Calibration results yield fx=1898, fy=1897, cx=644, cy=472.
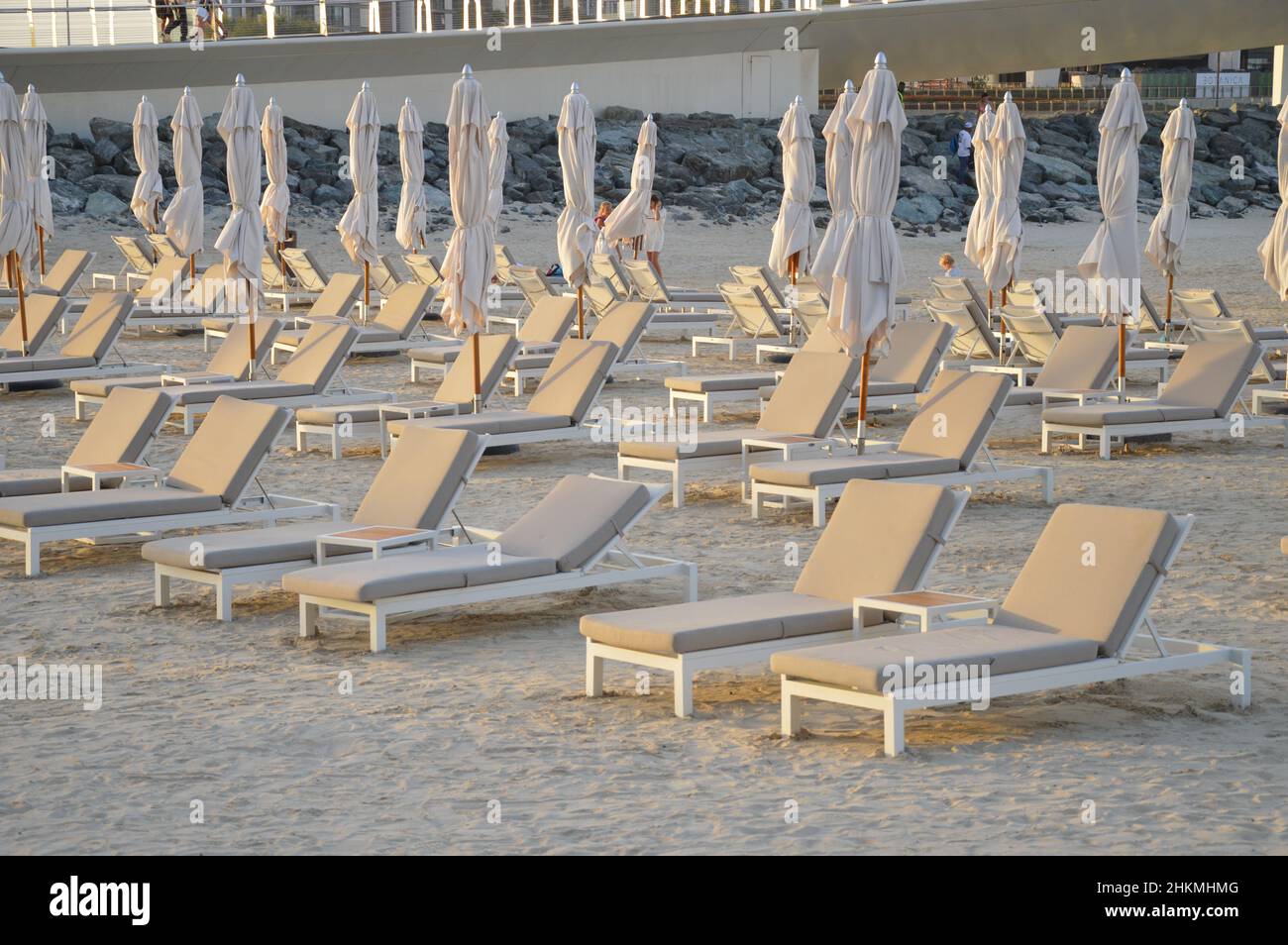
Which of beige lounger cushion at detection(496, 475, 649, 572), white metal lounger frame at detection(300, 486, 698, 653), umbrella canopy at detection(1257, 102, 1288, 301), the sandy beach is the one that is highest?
umbrella canopy at detection(1257, 102, 1288, 301)

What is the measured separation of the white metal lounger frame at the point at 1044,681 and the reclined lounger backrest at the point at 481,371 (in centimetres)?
576

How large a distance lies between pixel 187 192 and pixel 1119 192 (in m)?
9.77

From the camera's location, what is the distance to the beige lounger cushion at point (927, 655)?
5262mm

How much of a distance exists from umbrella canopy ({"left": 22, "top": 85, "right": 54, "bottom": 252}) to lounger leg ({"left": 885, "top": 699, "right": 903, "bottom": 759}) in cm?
1502

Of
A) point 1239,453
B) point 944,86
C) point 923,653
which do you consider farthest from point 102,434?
point 944,86

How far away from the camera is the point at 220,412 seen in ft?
28.4

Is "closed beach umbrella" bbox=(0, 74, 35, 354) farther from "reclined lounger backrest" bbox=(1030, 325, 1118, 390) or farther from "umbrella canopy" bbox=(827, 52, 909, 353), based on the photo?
"reclined lounger backrest" bbox=(1030, 325, 1118, 390)

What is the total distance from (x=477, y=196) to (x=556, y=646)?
5649 mm

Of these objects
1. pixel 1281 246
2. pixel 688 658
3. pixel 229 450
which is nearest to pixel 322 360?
pixel 229 450

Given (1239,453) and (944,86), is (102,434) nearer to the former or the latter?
(1239,453)

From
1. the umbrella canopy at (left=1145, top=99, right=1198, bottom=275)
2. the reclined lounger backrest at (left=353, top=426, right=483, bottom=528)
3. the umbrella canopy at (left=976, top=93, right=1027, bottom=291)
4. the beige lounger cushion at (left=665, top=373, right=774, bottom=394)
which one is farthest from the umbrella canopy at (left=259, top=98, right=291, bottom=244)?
the reclined lounger backrest at (left=353, top=426, right=483, bottom=528)

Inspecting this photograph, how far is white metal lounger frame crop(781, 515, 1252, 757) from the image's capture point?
523 cm

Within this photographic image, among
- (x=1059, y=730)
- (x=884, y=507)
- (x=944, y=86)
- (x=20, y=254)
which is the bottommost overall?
(x=1059, y=730)
